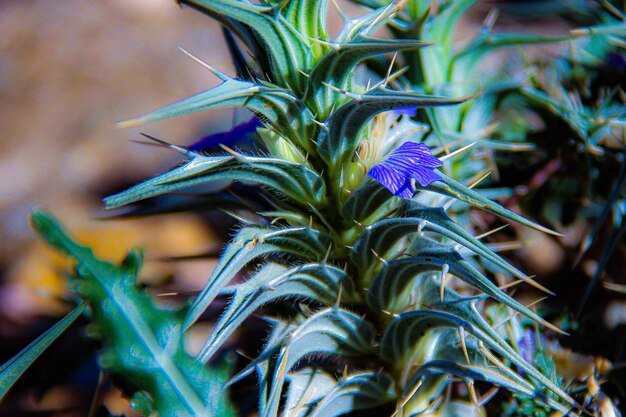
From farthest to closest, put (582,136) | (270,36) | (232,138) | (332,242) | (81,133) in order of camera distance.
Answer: (81,133) < (582,136) < (232,138) < (332,242) < (270,36)

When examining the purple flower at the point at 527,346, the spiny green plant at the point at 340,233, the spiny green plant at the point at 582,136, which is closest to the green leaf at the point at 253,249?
the spiny green plant at the point at 340,233

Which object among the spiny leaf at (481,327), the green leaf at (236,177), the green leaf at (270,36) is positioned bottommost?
the spiny leaf at (481,327)

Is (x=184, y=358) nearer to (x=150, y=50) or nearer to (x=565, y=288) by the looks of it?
(x=565, y=288)

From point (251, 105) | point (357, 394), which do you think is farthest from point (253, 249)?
point (357, 394)

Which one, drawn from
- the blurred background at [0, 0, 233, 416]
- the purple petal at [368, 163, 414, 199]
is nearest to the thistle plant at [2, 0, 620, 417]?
the purple petal at [368, 163, 414, 199]

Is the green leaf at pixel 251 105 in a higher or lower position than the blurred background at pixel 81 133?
higher

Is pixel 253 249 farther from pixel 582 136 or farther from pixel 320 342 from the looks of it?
pixel 582 136

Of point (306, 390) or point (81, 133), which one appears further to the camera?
point (81, 133)

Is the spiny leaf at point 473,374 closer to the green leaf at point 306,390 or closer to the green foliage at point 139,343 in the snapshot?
the green leaf at point 306,390

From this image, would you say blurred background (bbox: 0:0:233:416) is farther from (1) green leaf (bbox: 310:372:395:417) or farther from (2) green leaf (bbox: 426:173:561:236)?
(2) green leaf (bbox: 426:173:561:236)
